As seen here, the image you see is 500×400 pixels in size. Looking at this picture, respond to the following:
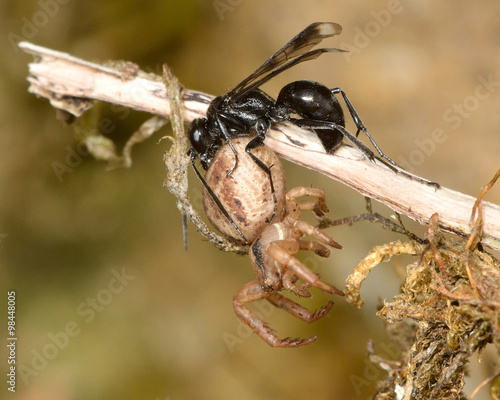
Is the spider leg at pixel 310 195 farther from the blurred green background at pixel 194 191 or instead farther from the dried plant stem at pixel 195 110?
the blurred green background at pixel 194 191

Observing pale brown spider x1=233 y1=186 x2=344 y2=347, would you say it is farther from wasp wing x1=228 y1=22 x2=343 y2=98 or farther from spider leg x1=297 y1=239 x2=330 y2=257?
wasp wing x1=228 y1=22 x2=343 y2=98

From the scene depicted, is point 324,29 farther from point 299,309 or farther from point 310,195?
point 299,309

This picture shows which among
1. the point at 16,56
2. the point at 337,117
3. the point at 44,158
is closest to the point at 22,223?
the point at 44,158

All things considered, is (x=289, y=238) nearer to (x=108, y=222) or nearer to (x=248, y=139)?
(x=248, y=139)

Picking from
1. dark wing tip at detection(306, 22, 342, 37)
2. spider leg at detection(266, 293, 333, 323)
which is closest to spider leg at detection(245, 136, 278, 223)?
spider leg at detection(266, 293, 333, 323)

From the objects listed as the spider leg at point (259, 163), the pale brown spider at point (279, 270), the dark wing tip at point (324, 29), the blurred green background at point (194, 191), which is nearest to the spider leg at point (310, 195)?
the pale brown spider at point (279, 270)
